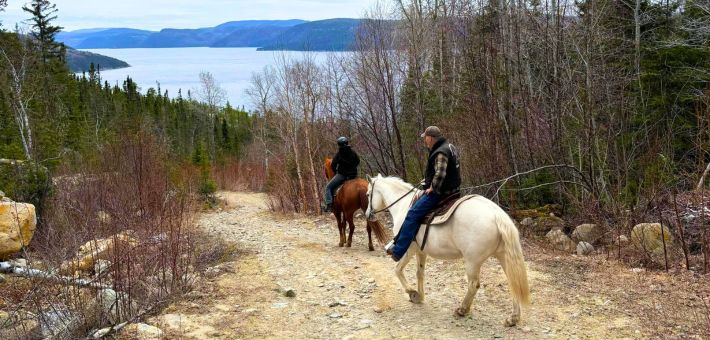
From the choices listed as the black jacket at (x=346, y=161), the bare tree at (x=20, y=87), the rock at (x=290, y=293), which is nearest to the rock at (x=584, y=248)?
the black jacket at (x=346, y=161)

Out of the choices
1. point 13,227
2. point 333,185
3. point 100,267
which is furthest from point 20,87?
point 100,267

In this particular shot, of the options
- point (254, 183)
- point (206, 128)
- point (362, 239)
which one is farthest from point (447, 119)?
point (206, 128)

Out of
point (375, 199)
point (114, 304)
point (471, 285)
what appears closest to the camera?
point (114, 304)

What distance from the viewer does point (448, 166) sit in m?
6.83

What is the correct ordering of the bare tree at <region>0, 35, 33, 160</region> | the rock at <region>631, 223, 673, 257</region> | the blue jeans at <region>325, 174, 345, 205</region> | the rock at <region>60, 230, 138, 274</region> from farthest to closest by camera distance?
the bare tree at <region>0, 35, 33, 160</region> < the blue jeans at <region>325, 174, 345, 205</region> < the rock at <region>631, 223, 673, 257</region> < the rock at <region>60, 230, 138, 274</region>

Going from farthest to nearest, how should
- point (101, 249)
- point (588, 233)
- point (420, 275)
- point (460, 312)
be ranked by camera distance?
point (588, 233), point (101, 249), point (420, 275), point (460, 312)

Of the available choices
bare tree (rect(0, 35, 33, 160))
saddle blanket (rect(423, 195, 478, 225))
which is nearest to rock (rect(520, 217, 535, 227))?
saddle blanket (rect(423, 195, 478, 225))

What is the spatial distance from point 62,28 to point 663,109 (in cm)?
4680

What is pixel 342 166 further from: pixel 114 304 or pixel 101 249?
pixel 114 304

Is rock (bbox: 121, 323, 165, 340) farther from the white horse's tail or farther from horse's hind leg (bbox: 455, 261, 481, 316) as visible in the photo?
the white horse's tail

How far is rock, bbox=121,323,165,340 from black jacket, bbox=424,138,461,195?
3747 millimetres

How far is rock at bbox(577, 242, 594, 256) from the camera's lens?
995 cm

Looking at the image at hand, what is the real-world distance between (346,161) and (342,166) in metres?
0.16

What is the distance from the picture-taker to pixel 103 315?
6.38 m
